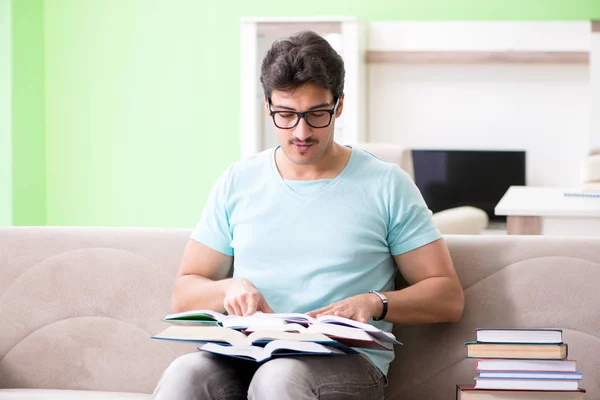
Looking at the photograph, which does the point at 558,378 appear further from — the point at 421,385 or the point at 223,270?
the point at 223,270

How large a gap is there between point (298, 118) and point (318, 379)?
57 cm

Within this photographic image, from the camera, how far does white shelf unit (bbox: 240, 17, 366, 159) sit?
19.2ft

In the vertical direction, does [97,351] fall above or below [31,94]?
below

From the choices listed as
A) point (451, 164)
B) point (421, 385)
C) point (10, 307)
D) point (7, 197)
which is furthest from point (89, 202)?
point (421, 385)

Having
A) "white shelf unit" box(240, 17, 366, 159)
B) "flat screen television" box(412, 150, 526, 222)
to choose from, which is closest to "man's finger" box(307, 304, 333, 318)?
"white shelf unit" box(240, 17, 366, 159)

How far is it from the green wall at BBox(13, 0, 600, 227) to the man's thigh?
16.3 ft

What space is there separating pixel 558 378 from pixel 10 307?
1303 millimetres

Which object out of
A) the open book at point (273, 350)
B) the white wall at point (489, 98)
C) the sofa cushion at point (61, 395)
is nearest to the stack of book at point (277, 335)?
the open book at point (273, 350)

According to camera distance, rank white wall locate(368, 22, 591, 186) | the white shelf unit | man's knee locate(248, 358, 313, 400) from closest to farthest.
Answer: man's knee locate(248, 358, 313, 400) < the white shelf unit < white wall locate(368, 22, 591, 186)

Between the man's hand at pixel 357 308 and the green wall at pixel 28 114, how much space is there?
4846 mm

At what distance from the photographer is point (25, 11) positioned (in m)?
6.29

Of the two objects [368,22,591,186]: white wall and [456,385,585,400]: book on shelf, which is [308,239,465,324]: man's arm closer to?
[456,385,585,400]: book on shelf

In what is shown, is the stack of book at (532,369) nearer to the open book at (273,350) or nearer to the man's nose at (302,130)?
the open book at (273,350)

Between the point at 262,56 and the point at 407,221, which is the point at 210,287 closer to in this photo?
the point at 407,221
